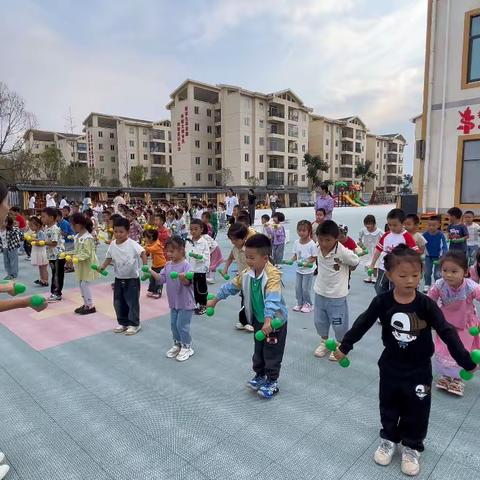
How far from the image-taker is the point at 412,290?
2318 millimetres

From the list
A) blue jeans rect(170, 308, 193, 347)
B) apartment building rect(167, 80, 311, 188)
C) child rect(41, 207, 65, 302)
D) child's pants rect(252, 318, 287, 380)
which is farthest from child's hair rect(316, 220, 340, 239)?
apartment building rect(167, 80, 311, 188)

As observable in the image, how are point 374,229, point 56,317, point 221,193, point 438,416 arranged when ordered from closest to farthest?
point 438,416
point 56,317
point 374,229
point 221,193

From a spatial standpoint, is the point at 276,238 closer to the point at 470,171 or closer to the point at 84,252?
the point at 84,252

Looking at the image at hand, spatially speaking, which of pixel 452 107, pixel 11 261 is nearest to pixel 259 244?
pixel 11 261

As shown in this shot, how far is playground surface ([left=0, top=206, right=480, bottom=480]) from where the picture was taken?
2453 millimetres

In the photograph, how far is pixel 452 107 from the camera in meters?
11.6

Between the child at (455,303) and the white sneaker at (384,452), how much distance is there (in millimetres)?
1128

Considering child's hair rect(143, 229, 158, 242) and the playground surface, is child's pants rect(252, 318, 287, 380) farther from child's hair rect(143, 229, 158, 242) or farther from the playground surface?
child's hair rect(143, 229, 158, 242)

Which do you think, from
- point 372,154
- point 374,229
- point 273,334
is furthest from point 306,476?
point 372,154

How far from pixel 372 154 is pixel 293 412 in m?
75.7

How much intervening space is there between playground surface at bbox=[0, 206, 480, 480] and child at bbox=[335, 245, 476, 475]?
0.73 feet

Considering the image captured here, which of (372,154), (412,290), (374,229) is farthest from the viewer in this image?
(372,154)

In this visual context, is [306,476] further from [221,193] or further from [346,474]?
[221,193]

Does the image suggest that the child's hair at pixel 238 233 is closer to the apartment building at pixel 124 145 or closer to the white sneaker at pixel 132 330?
the white sneaker at pixel 132 330
